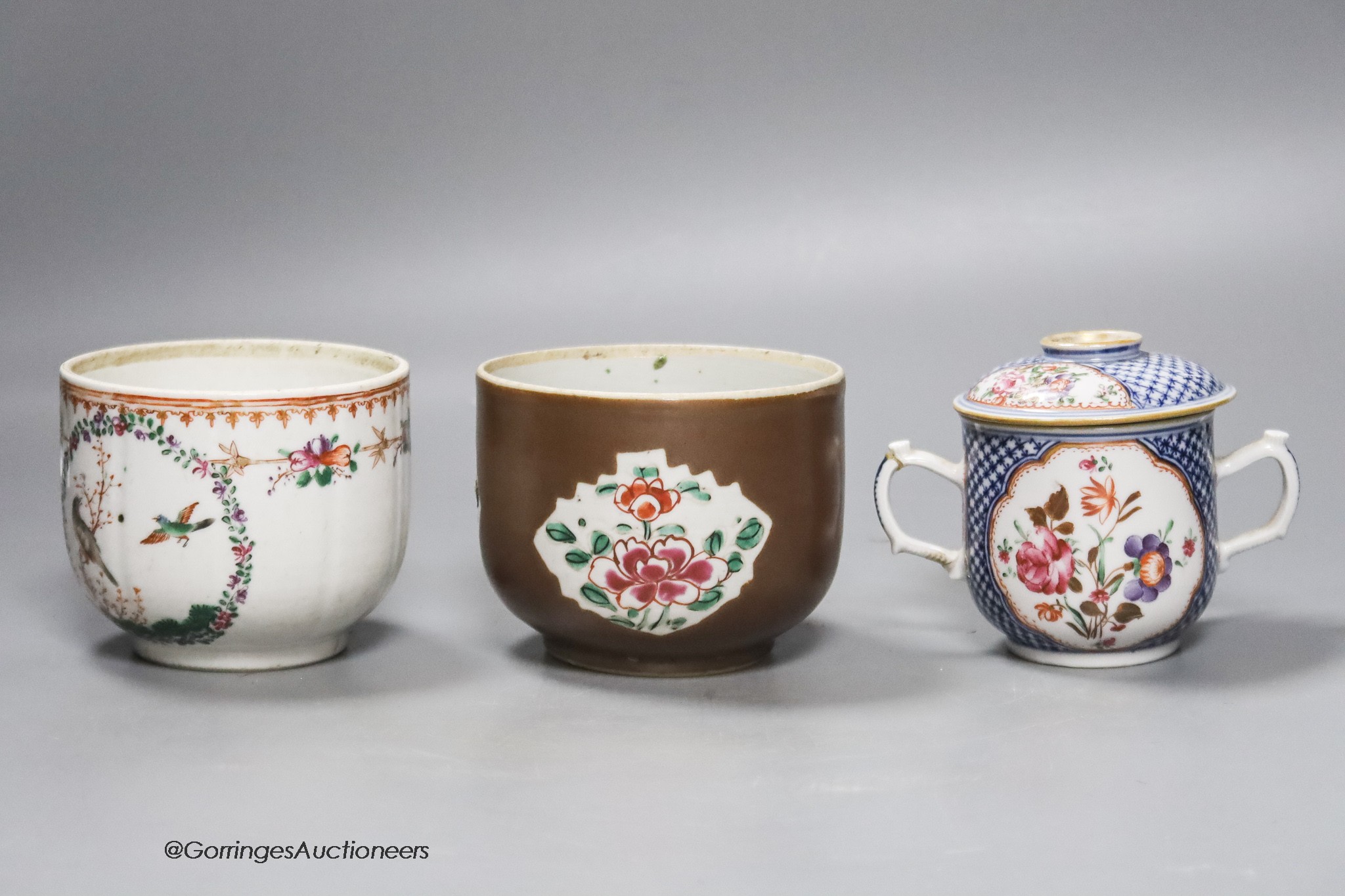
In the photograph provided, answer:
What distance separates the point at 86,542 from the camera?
185 cm

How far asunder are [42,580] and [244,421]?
0.58 meters

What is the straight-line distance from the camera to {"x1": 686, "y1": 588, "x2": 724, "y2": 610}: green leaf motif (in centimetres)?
182

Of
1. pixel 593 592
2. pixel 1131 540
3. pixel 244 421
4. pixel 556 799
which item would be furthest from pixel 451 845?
pixel 1131 540

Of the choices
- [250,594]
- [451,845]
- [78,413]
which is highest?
[78,413]

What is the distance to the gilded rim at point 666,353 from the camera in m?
1.78

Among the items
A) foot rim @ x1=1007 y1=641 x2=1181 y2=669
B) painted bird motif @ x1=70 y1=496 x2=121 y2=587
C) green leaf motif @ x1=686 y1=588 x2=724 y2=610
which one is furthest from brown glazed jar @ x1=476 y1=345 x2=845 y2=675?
painted bird motif @ x1=70 y1=496 x2=121 y2=587

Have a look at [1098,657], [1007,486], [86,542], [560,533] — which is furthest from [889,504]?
[86,542]

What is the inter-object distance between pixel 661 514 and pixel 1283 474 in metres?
0.65

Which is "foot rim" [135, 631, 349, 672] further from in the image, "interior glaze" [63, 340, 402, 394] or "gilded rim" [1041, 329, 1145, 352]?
"gilded rim" [1041, 329, 1145, 352]

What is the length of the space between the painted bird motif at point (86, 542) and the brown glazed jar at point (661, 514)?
364 mm

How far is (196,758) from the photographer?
1.67m

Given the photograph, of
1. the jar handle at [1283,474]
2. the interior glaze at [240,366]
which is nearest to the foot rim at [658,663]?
the interior glaze at [240,366]

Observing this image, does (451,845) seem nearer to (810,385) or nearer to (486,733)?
(486,733)

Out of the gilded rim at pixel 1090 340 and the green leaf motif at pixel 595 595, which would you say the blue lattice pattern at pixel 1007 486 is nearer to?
the gilded rim at pixel 1090 340
